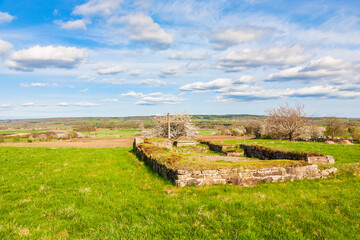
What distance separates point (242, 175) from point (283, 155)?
705 cm

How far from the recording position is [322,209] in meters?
5.10

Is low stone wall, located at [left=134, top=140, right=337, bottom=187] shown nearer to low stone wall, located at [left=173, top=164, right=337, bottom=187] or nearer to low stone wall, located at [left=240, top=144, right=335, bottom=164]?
low stone wall, located at [left=173, top=164, right=337, bottom=187]

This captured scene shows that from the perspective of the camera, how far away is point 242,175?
7305 millimetres

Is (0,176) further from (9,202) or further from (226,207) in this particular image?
(226,207)

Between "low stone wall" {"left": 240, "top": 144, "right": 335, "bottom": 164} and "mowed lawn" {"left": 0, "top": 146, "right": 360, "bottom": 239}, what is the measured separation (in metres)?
2.53

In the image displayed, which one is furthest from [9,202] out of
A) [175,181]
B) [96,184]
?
[175,181]

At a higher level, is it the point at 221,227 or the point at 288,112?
the point at 288,112

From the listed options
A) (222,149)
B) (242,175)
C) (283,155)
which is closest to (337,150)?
(283,155)

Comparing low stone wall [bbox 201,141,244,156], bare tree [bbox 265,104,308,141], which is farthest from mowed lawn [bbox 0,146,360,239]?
bare tree [bbox 265,104,308,141]

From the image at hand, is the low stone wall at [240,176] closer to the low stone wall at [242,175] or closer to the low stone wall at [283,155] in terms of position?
the low stone wall at [242,175]

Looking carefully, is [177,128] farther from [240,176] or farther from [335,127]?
[335,127]

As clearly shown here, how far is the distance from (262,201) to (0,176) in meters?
11.3

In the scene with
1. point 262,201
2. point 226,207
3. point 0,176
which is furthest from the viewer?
point 0,176

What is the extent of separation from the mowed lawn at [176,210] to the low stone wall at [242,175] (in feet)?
1.17
